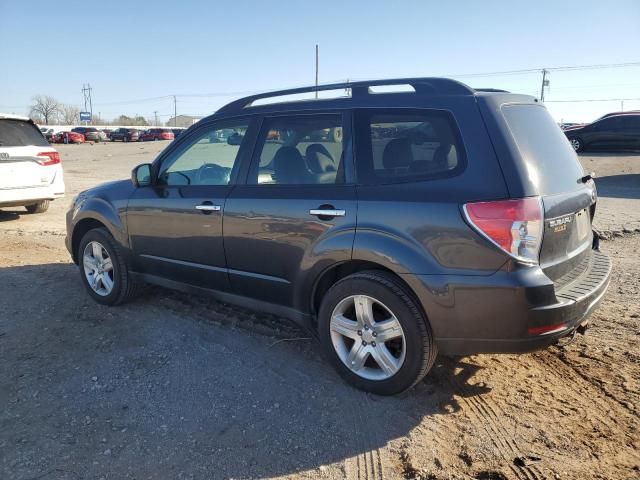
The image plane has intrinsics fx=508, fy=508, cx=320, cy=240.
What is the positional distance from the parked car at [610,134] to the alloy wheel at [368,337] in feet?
64.6

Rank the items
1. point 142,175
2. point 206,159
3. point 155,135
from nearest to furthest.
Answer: point 206,159, point 142,175, point 155,135

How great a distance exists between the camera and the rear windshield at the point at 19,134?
852cm

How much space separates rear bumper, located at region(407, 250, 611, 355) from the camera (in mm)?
2746

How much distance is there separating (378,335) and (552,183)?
1.40 meters

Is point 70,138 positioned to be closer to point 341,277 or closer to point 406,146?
point 341,277

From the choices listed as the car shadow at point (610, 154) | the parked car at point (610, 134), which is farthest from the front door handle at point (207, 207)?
the car shadow at point (610, 154)

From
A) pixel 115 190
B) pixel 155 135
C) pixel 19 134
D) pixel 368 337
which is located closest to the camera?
pixel 368 337

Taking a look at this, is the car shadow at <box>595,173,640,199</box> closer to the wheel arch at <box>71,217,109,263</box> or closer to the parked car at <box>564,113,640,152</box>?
the parked car at <box>564,113,640,152</box>

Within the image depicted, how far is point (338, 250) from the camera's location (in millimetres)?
3289

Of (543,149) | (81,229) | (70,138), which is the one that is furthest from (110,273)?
(70,138)

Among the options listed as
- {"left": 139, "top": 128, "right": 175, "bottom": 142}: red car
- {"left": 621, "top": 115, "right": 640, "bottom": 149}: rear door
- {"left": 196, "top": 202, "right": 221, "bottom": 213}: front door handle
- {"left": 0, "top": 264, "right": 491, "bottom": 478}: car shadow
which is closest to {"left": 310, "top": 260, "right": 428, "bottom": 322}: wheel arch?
{"left": 0, "top": 264, "right": 491, "bottom": 478}: car shadow

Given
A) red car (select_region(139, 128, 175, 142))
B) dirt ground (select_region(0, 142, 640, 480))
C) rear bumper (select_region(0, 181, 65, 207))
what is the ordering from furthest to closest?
red car (select_region(139, 128, 175, 142))
rear bumper (select_region(0, 181, 65, 207))
dirt ground (select_region(0, 142, 640, 480))

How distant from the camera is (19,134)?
8.77 metres

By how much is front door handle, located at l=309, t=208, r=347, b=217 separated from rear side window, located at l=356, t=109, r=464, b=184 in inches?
9.8
